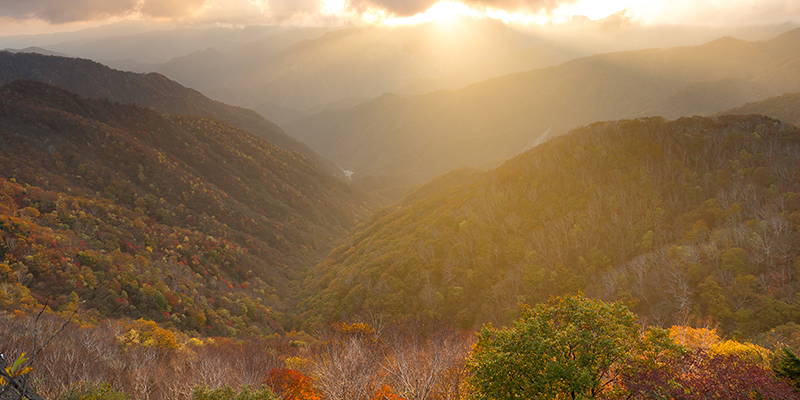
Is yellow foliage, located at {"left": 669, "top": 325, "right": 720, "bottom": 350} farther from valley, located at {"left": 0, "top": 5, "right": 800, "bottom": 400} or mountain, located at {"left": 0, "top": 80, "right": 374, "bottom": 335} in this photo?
mountain, located at {"left": 0, "top": 80, "right": 374, "bottom": 335}

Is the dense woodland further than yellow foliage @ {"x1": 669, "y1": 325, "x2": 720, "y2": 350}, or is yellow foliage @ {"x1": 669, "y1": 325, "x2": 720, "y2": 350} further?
yellow foliage @ {"x1": 669, "y1": 325, "x2": 720, "y2": 350}

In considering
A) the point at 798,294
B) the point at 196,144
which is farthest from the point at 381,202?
the point at 798,294

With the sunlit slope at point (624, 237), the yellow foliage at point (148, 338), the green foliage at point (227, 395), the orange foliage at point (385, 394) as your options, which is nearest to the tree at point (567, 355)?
the orange foliage at point (385, 394)

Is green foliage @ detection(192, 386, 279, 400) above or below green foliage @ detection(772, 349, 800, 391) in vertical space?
below

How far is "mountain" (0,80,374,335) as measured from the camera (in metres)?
40.5

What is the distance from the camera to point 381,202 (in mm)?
148375

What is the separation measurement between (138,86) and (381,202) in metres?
131

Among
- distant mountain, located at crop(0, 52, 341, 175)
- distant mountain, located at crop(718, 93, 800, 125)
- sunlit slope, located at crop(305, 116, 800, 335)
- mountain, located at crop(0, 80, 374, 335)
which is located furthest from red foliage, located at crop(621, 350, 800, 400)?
distant mountain, located at crop(0, 52, 341, 175)

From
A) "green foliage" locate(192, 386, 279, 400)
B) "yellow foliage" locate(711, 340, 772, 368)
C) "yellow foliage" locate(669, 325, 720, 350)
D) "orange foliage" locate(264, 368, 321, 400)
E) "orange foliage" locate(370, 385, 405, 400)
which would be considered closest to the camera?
"green foliage" locate(192, 386, 279, 400)

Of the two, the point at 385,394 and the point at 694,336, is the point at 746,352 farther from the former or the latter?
the point at 385,394

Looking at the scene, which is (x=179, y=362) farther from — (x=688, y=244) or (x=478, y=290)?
(x=688, y=244)

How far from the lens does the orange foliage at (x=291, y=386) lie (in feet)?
69.9

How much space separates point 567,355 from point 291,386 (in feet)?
56.0

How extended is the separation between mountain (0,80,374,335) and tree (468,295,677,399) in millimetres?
41904
